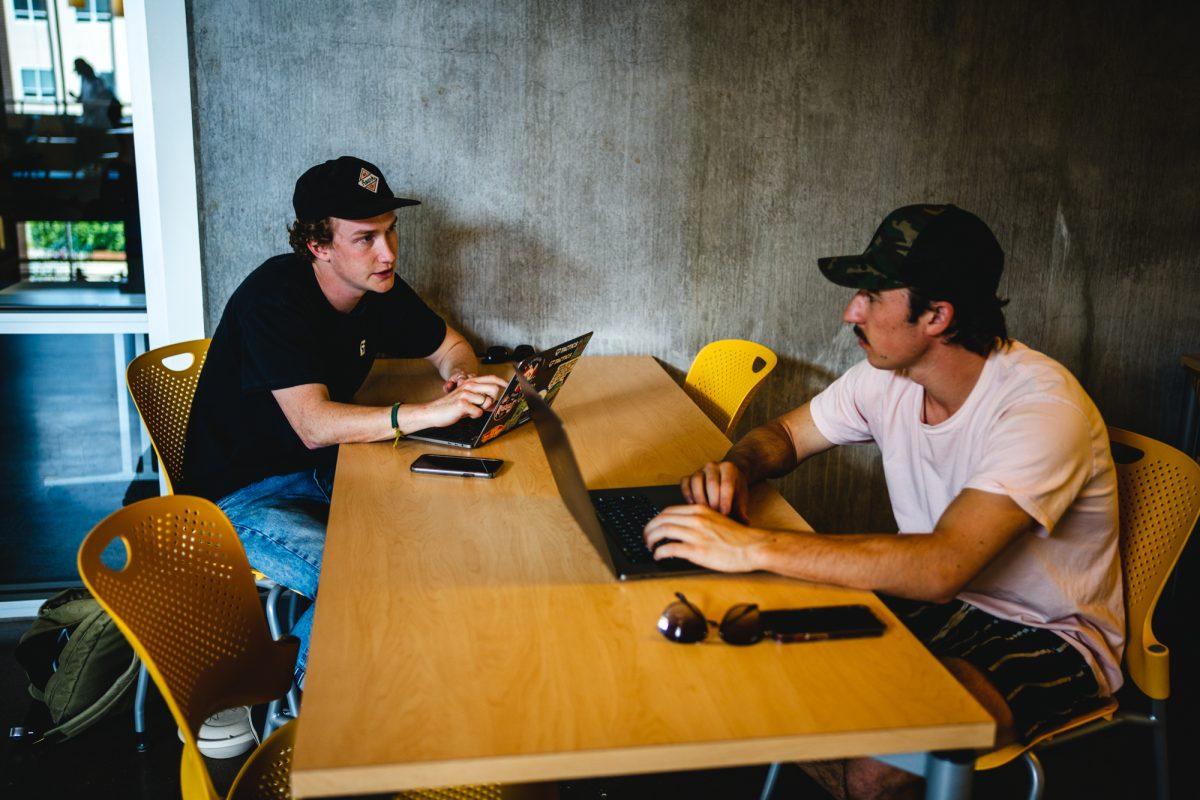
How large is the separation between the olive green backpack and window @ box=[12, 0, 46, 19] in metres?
1.87

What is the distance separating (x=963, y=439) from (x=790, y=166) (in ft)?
5.37

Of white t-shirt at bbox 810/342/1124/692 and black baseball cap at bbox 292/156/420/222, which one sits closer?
white t-shirt at bbox 810/342/1124/692

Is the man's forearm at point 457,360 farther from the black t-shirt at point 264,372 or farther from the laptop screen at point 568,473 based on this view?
the laptop screen at point 568,473

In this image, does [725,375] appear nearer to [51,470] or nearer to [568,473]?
[568,473]

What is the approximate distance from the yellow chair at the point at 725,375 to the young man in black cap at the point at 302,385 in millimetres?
882

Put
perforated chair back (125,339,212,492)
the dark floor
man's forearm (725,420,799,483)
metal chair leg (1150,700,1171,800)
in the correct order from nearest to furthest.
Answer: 1. metal chair leg (1150,700,1171,800)
2. man's forearm (725,420,799,483)
3. perforated chair back (125,339,212,492)
4. the dark floor

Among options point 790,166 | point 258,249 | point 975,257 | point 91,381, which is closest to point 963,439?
point 975,257

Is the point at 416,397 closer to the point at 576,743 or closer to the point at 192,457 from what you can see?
the point at 192,457

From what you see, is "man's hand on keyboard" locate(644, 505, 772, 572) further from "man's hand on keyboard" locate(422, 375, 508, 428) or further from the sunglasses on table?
"man's hand on keyboard" locate(422, 375, 508, 428)

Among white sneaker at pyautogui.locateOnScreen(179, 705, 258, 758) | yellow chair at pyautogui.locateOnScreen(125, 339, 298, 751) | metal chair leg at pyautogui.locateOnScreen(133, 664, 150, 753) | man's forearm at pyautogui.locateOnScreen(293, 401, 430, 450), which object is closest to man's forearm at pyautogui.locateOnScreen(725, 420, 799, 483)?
man's forearm at pyautogui.locateOnScreen(293, 401, 430, 450)

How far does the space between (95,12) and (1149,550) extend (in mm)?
3270

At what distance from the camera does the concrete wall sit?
9.09 ft


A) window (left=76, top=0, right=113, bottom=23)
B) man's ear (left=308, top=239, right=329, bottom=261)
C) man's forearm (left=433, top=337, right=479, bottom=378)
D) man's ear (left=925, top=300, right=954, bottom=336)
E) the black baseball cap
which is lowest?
man's forearm (left=433, top=337, right=479, bottom=378)

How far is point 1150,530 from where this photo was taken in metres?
1.79
